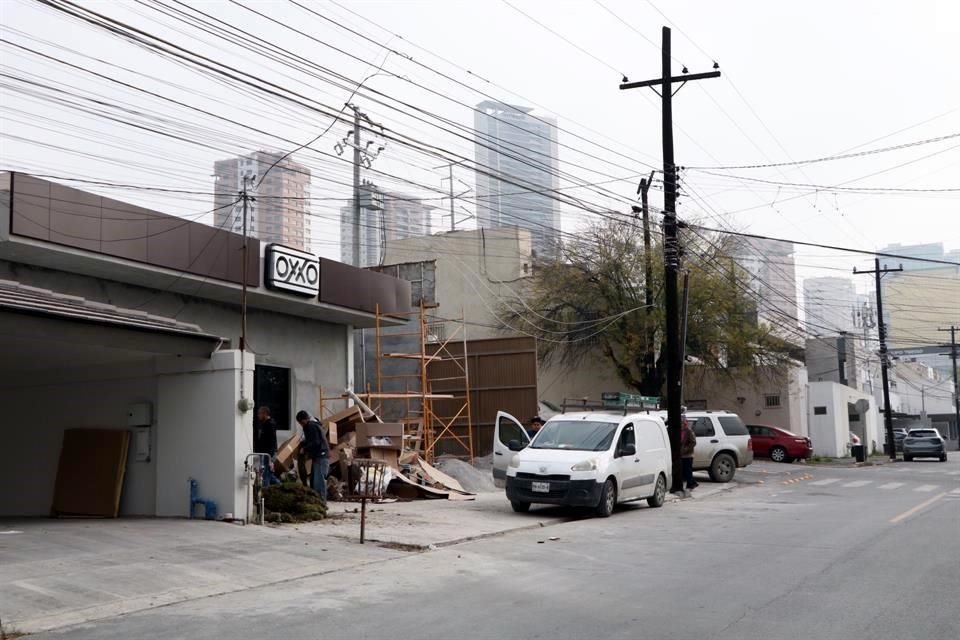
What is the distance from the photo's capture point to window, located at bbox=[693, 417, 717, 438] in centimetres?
2691

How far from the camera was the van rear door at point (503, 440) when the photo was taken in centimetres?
2195

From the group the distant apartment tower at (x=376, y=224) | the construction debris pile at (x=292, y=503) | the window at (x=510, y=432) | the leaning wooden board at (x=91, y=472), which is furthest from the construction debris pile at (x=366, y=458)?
the distant apartment tower at (x=376, y=224)

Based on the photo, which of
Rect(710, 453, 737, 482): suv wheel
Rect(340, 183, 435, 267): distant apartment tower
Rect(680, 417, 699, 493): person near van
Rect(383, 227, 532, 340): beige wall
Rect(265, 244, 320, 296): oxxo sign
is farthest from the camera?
Rect(340, 183, 435, 267): distant apartment tower

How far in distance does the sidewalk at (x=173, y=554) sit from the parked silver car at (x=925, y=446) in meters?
31.9

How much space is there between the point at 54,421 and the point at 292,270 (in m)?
5.55

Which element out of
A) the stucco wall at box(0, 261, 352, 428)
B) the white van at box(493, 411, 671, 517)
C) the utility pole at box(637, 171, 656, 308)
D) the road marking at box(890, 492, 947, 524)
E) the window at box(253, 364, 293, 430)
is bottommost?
the road marking at box(890, 492, 947, 524)

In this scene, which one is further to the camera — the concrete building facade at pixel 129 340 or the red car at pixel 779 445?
the red car at pixel 779 445

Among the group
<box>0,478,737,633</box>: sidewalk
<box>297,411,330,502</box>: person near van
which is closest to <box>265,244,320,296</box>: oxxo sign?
<box>297,411,330,502</box>: person near van

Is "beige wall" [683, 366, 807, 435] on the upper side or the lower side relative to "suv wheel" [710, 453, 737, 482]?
upper

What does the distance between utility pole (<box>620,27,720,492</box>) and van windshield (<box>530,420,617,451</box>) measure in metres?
5.30

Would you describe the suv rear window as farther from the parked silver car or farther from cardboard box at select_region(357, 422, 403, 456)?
the parked silver car

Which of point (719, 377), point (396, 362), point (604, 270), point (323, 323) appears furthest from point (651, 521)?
point (719, 377)

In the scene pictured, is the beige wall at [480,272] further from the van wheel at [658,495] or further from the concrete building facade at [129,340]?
the concrete building facade at [129,340]

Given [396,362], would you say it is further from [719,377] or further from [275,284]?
[719,377]
